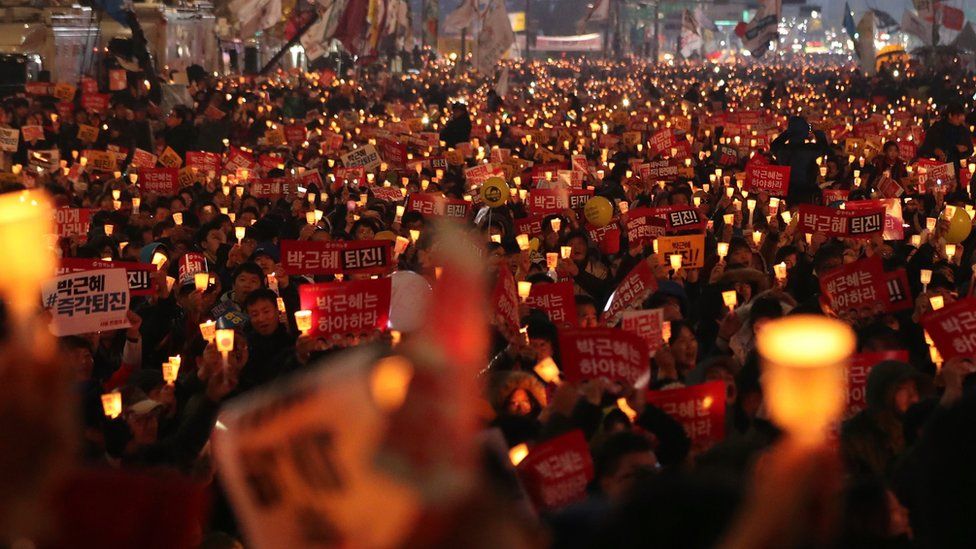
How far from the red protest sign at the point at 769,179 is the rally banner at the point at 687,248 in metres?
4.03

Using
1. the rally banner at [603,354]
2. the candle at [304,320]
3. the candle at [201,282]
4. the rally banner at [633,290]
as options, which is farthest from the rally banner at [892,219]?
the rally banner at [603,354]

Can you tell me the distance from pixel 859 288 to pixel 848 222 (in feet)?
9.59

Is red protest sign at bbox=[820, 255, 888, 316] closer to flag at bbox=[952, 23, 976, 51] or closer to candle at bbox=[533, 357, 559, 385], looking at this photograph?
candle at bbox=[533, 357, 559, 385]

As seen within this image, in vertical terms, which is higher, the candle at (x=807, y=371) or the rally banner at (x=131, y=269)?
the candle at (x=807, y=371)

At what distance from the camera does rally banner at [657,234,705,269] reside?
34.0 feet

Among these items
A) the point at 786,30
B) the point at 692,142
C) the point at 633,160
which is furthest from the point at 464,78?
the point at 786,30

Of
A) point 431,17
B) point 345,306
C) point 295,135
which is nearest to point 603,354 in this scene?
point 345,306

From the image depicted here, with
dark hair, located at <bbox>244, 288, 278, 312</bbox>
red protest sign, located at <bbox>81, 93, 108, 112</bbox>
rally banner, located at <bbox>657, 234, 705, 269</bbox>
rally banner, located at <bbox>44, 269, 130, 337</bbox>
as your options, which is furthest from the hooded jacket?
red protest sign, located at <bbox>81, 93, 108, 112</bbox>

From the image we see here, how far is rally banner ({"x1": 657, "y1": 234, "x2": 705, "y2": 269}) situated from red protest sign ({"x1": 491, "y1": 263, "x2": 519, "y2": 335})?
2.54 metres

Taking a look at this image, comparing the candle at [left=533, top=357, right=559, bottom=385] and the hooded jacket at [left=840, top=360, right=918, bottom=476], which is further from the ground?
the hooded jacket at [left=840, top=360, right=918, bottom=476]

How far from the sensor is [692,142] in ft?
73.2

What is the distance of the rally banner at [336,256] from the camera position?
31.5ft

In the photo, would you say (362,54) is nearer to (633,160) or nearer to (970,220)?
(633,160)

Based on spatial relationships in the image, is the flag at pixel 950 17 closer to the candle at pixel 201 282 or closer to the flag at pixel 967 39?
the flag at pixel 967 39
